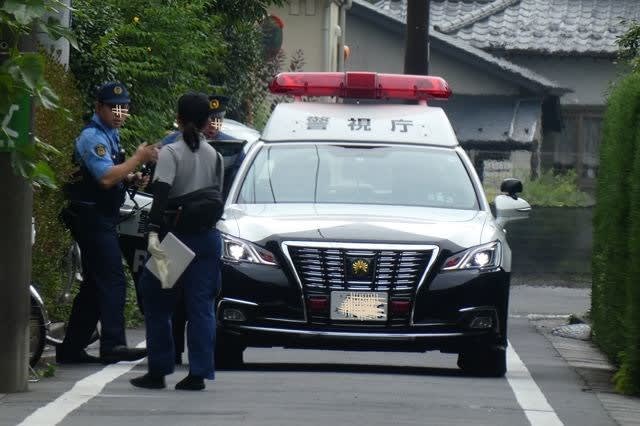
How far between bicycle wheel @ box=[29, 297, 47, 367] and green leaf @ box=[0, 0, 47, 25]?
3224 mm

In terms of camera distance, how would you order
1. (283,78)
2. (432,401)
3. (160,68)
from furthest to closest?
(160,68), (283,78), (432,401)

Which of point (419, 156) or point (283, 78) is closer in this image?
point (419, 156)

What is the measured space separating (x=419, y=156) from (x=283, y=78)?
1.66 meters

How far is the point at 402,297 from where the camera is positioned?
1173 centimetres

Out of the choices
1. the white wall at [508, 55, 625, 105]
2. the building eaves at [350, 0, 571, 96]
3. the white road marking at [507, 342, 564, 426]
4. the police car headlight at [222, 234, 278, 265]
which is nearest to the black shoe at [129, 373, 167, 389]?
the police car headlight at [222, 234, 278, 265]

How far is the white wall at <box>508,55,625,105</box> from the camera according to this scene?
1687 inches

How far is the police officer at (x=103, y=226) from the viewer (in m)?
12.1

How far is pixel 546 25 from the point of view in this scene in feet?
141

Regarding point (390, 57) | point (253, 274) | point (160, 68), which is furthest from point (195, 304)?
point (390, 57)

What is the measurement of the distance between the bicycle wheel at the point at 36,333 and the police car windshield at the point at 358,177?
180 cm

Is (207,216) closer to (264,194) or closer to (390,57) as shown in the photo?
(264,194)

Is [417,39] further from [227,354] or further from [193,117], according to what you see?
[193,117]

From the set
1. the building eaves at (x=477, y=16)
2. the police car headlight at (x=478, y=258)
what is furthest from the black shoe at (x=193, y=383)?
the building eaves at (x=477, y=16)

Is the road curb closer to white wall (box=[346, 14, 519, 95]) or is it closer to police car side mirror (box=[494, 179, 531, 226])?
police car side mirror (box=[494, 179, 531, 226])
